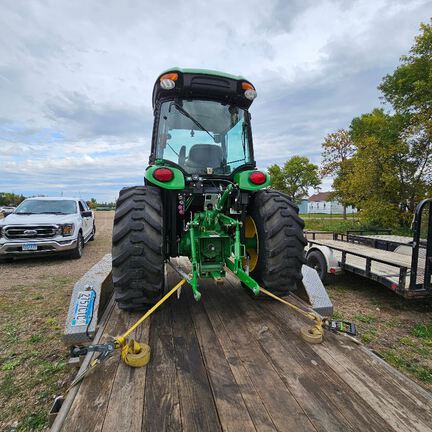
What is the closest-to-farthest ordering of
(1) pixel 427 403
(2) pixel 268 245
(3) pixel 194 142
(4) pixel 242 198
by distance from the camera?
(1) pixel 427 403 → (2) pixel 268 245 → (4) pixel 242 198 → (3) pixel 194 142

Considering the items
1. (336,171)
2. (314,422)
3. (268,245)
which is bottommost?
(314,422)

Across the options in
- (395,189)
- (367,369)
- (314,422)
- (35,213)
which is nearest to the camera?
(314,422)

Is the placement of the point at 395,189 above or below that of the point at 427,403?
above

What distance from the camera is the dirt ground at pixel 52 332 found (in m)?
2.44

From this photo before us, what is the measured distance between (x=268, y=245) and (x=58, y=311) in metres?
3.36

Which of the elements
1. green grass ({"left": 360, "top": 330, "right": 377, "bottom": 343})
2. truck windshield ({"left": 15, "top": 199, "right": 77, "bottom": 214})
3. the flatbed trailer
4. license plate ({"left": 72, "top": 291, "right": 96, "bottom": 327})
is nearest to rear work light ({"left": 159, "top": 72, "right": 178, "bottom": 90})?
license plate ({"left": 72, "top": 291, "right": 96, "bottom": 327})

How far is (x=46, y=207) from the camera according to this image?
828 cm

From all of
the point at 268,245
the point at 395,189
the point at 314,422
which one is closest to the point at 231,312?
the point at 268,245

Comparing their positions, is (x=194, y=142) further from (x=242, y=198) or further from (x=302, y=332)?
(x=302, y=332)

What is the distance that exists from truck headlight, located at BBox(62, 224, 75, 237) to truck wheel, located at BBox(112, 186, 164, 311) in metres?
5.48

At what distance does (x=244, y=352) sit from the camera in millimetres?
2172

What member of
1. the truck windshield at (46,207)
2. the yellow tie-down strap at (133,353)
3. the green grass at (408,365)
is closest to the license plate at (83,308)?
the yellow tie-down strap at (133,353)

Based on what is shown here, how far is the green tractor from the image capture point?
8.66ft

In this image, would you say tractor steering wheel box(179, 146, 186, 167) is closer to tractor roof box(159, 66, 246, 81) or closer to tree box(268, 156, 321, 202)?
tractor roof box(159, 66, 246, 81)
